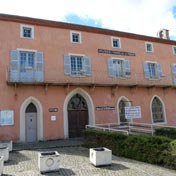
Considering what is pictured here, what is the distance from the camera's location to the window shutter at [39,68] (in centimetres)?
1502

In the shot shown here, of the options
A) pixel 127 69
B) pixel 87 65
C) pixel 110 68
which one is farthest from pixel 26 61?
pixel 127 69

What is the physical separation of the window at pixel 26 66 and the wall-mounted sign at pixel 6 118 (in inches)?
86.1

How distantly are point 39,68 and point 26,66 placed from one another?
3.00ft

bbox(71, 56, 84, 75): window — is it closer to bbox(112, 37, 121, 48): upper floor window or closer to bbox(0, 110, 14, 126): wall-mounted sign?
bbox(112, 37, 121, 48): upper floor window

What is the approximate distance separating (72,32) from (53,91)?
17.3 ft

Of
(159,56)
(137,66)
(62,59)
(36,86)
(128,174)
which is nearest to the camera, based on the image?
(128,174)

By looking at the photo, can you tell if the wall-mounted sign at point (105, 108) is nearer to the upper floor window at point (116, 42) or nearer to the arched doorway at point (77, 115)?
the arched doorway at point (77, 115)

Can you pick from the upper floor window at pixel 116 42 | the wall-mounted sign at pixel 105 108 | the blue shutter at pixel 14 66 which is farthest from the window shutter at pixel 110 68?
the blue shutter at pixel 14 66

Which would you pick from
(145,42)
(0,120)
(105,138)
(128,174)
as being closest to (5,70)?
(0,120)

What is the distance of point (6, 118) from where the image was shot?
13961 mm

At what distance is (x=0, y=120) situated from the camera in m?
13.8

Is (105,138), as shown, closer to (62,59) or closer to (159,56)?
(62,59)

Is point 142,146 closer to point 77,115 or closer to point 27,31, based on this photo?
point 77,115

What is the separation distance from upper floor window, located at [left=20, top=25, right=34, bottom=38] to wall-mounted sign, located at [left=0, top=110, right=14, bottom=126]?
5.70 m
